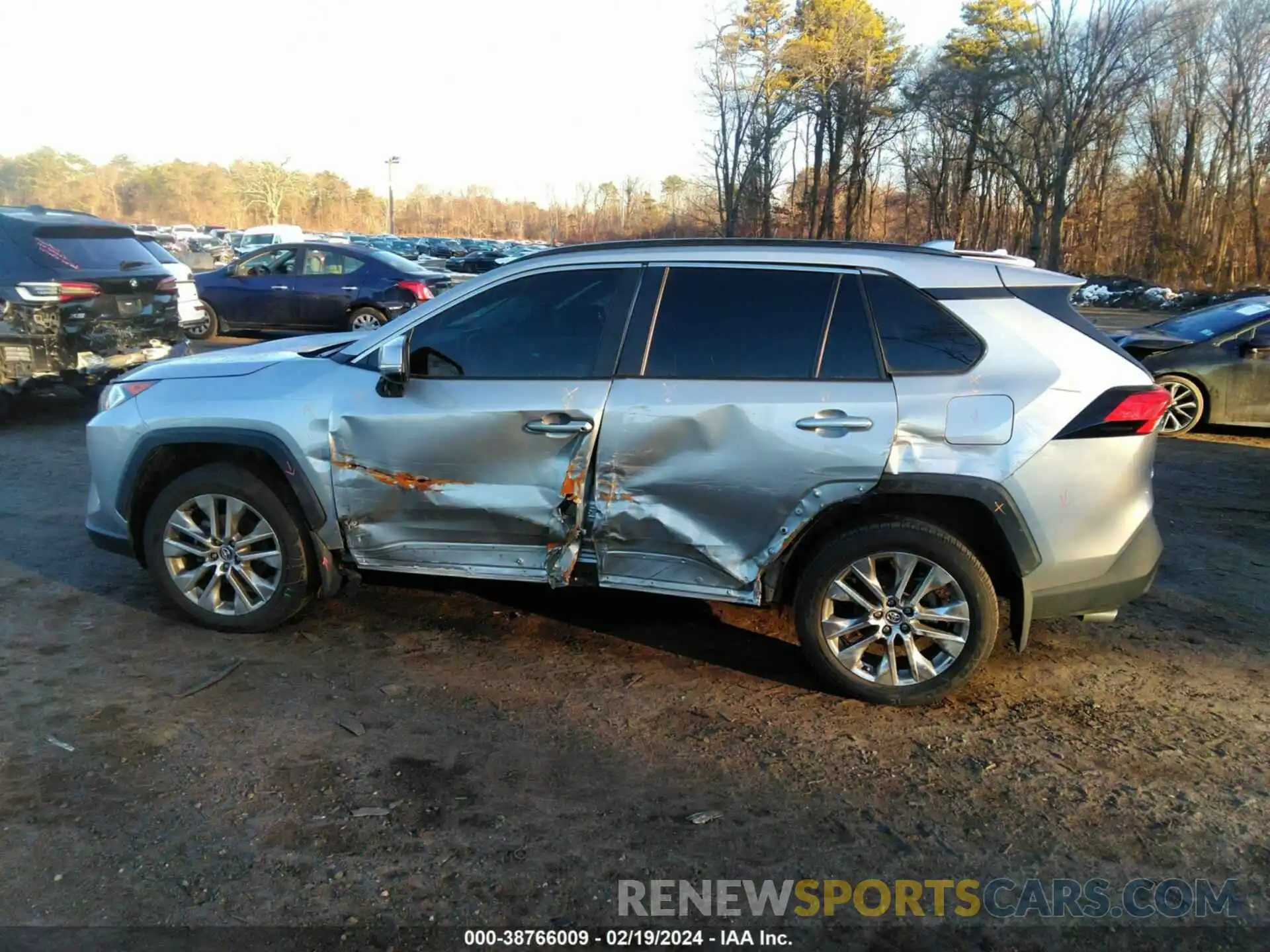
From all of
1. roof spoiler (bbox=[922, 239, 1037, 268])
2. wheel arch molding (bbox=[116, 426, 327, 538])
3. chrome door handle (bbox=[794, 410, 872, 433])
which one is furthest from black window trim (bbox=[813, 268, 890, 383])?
wheel arch molding (bbox=[116, 426, 327, 538])

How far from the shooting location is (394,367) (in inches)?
161

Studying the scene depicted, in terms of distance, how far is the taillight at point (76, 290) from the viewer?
335 inches

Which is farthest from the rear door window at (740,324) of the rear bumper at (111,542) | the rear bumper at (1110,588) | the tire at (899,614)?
the rear bumper at (111,542)

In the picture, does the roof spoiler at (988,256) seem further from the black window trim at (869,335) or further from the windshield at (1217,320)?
the windshield at (1217,320)

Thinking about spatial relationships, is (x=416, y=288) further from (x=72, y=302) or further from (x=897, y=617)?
(x=897, y=617)

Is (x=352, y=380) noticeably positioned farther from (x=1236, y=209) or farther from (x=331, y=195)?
(x=331, y=195)

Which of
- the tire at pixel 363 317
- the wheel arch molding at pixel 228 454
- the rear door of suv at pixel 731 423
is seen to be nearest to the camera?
the rear door of suv at pixel 731 423

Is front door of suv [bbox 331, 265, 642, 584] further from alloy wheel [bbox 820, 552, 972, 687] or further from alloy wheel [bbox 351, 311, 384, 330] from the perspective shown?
alloy wheel [bbox 351, 311, 384, 330]

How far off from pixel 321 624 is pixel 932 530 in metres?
2.93

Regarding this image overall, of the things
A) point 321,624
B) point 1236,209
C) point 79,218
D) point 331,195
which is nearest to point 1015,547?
point 321,624

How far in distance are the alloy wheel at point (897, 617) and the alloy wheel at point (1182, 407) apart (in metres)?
6.93

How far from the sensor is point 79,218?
9.33 m

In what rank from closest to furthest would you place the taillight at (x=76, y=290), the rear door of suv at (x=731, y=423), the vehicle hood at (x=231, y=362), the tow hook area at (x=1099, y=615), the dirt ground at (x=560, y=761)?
the dirt ground at (x=560, y=761), the rear door of suv at (x=731, y=423), the tow hook area at (x=1099, y=615), the vehicle hood at (x=231, y=362), the taillight at (x=76, y=290)

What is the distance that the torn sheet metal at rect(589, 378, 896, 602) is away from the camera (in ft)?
12.3
